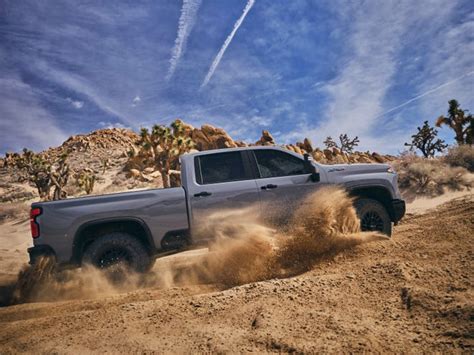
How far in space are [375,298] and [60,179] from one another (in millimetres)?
29204

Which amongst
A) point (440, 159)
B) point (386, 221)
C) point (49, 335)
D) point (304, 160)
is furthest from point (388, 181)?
point (440, 159)

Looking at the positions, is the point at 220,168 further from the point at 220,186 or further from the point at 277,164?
the point at 277,164

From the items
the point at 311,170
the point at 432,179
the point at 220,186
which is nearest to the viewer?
the point at 220,186

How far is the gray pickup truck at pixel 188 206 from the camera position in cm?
386

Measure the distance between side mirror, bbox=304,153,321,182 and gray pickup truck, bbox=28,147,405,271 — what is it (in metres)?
0.02

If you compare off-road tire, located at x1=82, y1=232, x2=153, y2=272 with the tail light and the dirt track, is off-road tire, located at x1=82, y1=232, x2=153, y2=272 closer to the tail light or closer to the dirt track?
the dirt track

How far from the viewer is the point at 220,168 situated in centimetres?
441

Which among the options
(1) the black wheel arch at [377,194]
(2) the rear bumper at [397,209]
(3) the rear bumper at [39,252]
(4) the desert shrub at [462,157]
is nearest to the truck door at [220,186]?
(1) the black wheel arch at [377,194]

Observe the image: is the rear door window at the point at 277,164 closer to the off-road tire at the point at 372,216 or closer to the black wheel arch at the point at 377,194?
the black wheel arch at the point at 377,194

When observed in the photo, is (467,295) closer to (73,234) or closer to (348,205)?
(348,205)

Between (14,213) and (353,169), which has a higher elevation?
(14,213)

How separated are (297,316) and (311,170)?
2.68 m

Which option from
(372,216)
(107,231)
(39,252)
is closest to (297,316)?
(372,216)

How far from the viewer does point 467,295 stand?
215 centimetres
